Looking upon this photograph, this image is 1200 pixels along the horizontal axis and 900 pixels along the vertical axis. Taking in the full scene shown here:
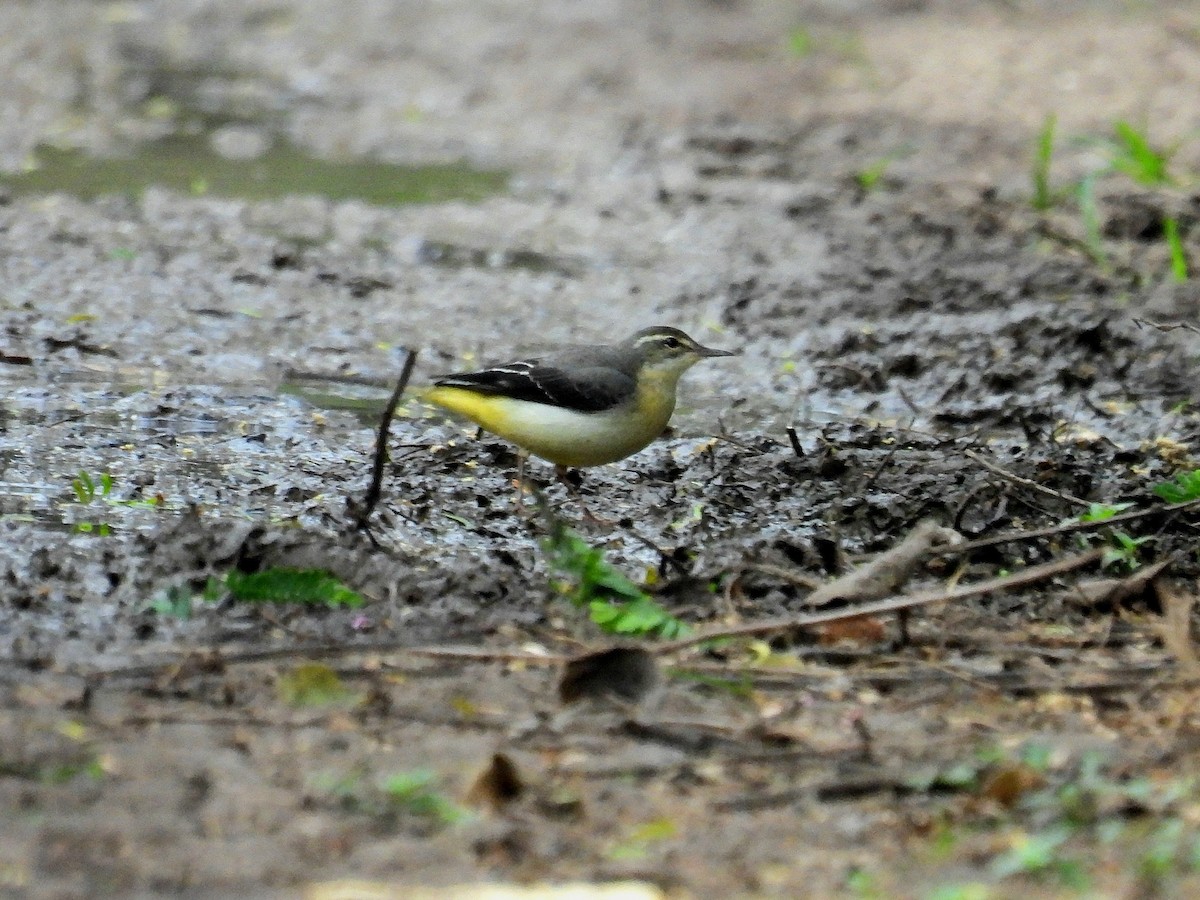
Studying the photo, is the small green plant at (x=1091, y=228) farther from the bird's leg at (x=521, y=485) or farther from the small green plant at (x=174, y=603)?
the small green plant at (x=174, y=603)

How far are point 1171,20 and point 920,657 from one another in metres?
13.8

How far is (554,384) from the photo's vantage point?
26.5 feet

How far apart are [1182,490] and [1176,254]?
4.69 m

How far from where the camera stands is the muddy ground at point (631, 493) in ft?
14.6

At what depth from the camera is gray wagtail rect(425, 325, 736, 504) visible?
25.9 feet

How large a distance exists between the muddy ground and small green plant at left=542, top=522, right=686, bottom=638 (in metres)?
0.09

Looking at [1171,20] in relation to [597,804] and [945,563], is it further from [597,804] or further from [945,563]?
[597,804]

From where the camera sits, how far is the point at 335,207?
1384 centimetres

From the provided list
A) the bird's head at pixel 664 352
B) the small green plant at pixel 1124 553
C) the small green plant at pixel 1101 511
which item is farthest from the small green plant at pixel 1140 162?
the small green plant at pixel 1124 553

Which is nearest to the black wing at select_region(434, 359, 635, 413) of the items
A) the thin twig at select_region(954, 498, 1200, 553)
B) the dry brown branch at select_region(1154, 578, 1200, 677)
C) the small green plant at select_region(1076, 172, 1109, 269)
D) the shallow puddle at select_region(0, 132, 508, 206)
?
the thin twig at select_region(954, 498, 1200, 553)

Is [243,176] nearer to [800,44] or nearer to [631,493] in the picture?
[800,44]

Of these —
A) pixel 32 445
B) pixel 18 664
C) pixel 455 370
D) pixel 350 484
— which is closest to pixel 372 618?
pixel 18 664

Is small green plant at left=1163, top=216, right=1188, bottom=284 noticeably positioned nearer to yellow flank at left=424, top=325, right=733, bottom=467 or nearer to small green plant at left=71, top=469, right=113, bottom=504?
yellow flank at left=424, top=325, right=733, bottom=467

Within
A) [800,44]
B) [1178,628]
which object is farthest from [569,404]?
[800,44]
